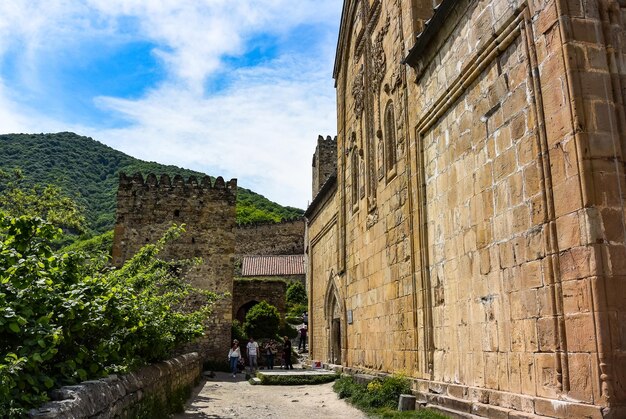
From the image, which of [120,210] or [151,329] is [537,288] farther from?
[120,210]

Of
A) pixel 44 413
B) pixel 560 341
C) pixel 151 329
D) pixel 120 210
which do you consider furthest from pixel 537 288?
A: pixel 120 210

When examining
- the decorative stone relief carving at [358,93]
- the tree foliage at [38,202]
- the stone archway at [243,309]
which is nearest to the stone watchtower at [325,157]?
the stone archway at [243,309]

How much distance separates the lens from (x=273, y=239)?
206 feet

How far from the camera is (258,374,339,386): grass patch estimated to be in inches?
590

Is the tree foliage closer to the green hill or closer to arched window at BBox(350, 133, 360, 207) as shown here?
arched window at BBox(350, 133, 360, 207)

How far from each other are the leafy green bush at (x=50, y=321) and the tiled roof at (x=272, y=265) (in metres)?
43.1

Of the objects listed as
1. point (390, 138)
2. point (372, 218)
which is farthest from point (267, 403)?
point (390, 138)

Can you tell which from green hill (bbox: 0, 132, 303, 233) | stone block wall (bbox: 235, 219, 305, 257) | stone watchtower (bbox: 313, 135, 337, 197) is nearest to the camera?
stone watchtower (bbox: 313, 135, 337, 197)

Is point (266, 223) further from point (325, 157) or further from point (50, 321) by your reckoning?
point (50, 321)

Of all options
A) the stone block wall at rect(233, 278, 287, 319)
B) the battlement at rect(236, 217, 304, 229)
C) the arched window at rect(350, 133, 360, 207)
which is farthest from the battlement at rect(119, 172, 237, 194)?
the battlement at rect(236, 217, 304, 229)

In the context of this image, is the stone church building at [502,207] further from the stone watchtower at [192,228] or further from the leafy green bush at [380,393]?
the stone watchtower at [192,228]

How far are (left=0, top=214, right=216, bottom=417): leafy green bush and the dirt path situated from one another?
3.34m

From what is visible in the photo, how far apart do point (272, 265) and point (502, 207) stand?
155ft

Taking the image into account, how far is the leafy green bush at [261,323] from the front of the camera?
2539 centimetres
